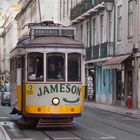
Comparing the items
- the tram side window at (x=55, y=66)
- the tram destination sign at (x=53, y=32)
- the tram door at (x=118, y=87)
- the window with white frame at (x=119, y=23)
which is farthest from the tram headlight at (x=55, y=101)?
the window with white frame at (x=119, y=23)

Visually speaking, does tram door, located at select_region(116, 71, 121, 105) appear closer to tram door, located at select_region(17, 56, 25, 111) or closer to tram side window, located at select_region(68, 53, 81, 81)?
tram door, located at select_region(17, 56, 25, 111)

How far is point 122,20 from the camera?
42.1 m

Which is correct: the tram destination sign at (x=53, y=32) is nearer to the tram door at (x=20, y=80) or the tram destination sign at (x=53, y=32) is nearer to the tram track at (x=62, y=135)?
the tram door at (x=20, y=80)

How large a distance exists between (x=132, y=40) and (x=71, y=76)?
799 inches

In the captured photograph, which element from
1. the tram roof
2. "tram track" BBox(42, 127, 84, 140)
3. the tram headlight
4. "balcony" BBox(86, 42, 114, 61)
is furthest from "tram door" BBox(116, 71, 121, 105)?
the tram headlight

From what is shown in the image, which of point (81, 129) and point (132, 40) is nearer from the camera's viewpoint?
point (81, 129)

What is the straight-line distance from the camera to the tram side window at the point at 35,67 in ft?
64.5

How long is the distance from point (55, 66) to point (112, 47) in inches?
1010

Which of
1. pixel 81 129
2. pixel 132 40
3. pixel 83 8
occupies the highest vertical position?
pixel 83 8

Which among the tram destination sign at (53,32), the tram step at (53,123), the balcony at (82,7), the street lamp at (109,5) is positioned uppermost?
the balcony at (82,7)

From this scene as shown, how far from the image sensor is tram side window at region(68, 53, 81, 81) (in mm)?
19922

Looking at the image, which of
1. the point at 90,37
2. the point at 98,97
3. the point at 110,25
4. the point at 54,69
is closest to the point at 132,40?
the point at 110,25

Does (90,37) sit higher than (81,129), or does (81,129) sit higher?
(90,37)

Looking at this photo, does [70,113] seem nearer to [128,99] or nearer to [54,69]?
[54,69]
